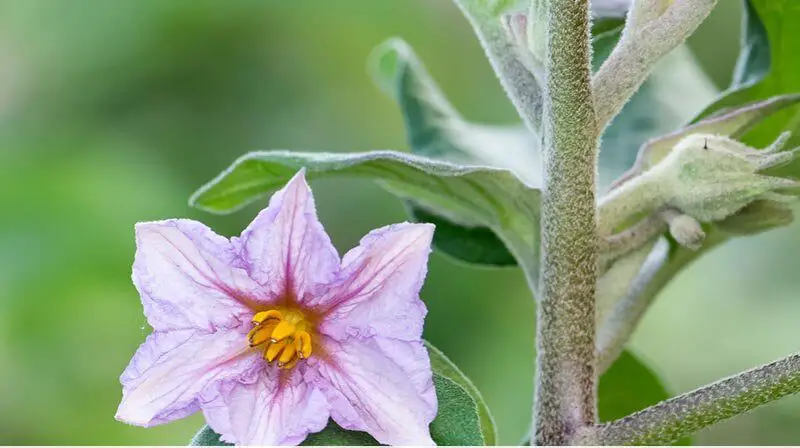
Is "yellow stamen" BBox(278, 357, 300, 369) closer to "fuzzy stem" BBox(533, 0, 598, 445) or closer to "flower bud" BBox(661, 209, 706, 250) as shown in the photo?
"fuzzy stem" BBox(533, 0, 598, 445)

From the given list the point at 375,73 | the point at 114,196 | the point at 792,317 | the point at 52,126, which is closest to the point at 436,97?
the point at 375,73

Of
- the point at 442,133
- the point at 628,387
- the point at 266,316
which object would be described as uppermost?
the point at 442,133

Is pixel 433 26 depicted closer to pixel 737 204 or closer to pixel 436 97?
pixel 436 97

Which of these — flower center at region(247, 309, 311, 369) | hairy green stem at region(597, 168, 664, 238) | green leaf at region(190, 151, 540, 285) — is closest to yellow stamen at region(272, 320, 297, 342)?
flower center at region(247, 309, 311, 369)

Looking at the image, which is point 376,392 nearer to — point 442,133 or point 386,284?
point 386,284

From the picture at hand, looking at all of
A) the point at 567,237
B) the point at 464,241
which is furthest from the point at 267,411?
the point at 464,241

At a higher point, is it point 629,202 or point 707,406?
point 629,202

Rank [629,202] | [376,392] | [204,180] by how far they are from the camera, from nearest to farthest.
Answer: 1. [376,392]
2. [629,202]
3. [204,180]
